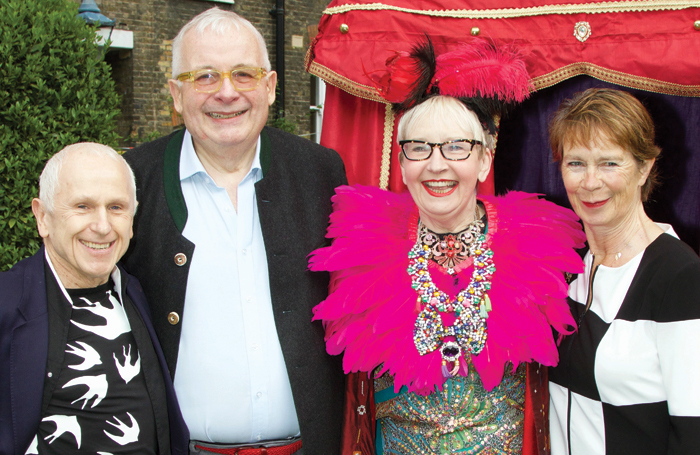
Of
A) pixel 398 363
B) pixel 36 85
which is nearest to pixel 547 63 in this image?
pixel 398 363

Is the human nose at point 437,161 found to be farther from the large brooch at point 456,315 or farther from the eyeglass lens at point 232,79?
the eyeglass lens at point 232,79

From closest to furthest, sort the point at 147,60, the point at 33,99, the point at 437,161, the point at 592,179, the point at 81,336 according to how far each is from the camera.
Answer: the point at 81,336 → the point at 592,179 → the point at 437,161 → the point at 33,99 → the point at 147,60

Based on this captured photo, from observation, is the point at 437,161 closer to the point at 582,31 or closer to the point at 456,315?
the point at 456,315

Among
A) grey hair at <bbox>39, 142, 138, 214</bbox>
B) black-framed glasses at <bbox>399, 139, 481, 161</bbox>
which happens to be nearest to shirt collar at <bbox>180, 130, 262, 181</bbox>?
grey hair at <bbox>39, 142, 138, 214</bbox>

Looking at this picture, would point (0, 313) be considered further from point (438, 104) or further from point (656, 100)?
point (656, 100)

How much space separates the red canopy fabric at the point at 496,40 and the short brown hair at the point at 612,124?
0.44 meters

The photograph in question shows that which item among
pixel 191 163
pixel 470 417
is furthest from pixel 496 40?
pixel 470 417

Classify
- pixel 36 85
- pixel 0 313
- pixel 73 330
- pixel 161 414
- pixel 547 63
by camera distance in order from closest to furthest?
pixel 0 313, pixel 73 330, pixel 161 414, pixel 547 63, pixel 36 85

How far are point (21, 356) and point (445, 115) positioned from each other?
1424 millimetres

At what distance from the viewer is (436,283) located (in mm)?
1908

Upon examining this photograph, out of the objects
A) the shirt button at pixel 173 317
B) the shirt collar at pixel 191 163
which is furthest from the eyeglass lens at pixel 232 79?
the shirt button at pixel 173 317

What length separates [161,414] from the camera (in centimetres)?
174

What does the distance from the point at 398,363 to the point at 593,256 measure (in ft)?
2.34

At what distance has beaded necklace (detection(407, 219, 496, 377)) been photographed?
6.03 feet
